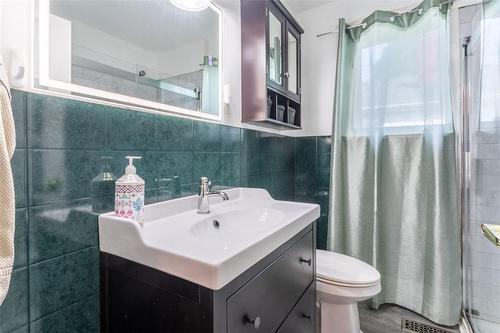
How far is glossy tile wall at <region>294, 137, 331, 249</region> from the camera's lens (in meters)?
1.99

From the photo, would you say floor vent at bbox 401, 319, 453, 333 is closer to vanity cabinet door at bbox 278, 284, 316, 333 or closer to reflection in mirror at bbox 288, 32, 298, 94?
vanity cabinet door at bbox 278, 284, 316, 333

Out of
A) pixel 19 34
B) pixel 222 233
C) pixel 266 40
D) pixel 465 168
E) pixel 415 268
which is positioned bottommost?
pixel 415 268

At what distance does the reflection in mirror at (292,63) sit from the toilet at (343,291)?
1149 millimetres

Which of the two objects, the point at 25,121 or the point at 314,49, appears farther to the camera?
the point at 314,49

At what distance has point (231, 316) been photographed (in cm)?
58

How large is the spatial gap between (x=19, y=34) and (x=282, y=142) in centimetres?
152

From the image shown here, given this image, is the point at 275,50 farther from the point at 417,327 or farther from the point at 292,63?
the point at 417,327

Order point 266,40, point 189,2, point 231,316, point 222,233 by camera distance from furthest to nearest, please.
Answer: point 266,40 → point 189,2 → point 222,233 → point 231,316

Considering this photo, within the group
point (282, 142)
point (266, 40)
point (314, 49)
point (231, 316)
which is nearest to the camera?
point (231, 316)

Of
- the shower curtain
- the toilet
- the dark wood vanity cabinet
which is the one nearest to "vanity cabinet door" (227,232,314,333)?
the dark wood vanity cabinet

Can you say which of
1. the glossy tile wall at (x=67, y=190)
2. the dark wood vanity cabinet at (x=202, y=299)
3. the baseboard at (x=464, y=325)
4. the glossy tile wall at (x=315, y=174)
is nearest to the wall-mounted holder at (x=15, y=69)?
the glossy tile wall at (x=67, y=190)

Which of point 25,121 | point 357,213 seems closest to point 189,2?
point 25,121

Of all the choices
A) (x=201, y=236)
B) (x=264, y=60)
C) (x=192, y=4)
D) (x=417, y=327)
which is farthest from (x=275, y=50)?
(x=417, y=327)

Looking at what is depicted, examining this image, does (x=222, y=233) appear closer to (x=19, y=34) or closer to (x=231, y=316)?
(x=231, y=316)
